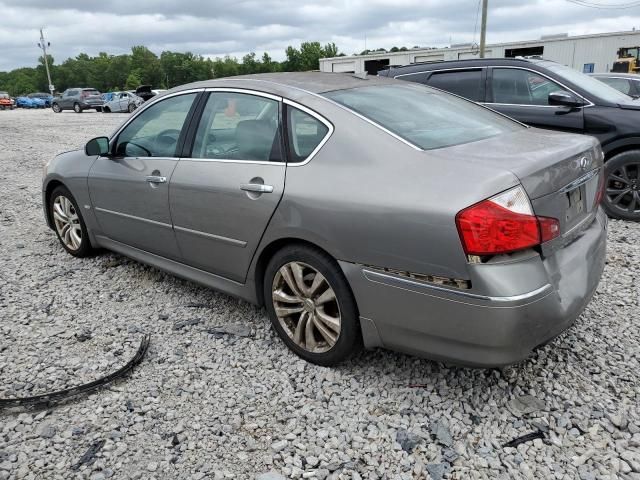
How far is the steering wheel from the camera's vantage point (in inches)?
145

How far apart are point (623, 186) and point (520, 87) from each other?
158 cm

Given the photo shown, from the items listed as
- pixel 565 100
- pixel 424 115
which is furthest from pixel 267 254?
pixel 565 100

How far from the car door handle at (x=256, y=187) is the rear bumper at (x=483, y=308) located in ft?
2.08

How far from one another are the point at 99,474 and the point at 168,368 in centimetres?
85

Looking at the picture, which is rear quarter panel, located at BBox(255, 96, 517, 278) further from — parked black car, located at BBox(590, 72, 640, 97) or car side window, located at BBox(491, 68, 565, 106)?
parked black car, located at BBox(590, 72, 640, 97)

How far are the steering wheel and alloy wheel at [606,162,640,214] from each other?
4529 millimetres

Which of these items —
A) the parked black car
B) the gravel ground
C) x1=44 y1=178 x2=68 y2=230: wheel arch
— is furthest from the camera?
the parked black car

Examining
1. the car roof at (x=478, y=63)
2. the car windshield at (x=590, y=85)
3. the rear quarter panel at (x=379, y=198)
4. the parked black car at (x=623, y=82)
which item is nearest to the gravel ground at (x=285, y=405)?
the rear quarter panel at (x=379, y=198)

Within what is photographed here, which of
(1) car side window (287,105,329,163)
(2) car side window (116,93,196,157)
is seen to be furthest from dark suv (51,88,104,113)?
(1) car side window (287,105,329,163)

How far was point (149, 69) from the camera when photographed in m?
98.6

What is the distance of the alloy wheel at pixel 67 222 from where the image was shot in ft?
15.9

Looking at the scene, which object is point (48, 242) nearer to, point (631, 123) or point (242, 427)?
point (242, 427)

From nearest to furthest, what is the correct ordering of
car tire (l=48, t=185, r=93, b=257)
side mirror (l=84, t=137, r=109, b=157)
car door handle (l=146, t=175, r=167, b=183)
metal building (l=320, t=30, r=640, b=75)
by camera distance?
car door handle (l=146, t=175, r=167, b=183) → side mirror (l=84, t=137, r=109, b=157) → car tire (l=48, t=185, r=93, b=257) → metal building (l=320, t=30, r=640, b=75)

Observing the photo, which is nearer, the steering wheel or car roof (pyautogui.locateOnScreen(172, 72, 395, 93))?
car roof (pyautogui.locateOnScreen(172, 72, 395, 93))
